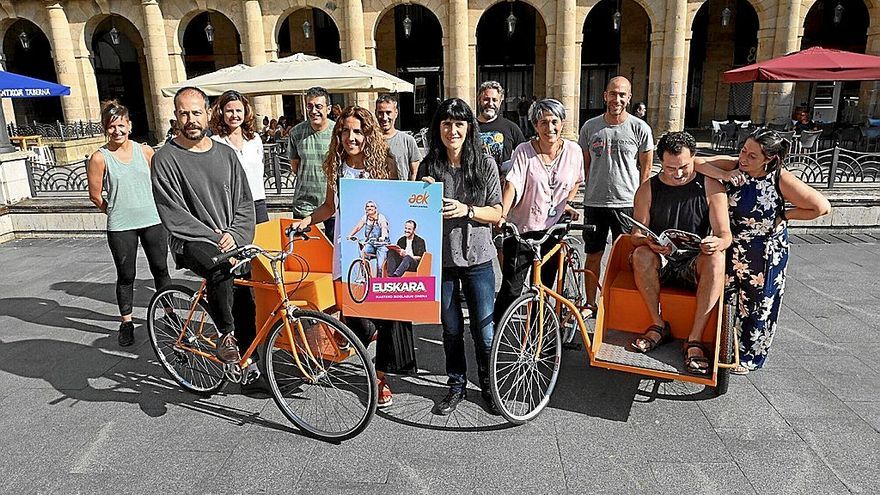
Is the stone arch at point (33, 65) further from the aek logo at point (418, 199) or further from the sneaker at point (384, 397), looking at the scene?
the aek logo at point (418, 199)

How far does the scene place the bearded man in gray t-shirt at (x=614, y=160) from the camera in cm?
495

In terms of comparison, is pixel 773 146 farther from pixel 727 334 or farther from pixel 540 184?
pixel 540 184

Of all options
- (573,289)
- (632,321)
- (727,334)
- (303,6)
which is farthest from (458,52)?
(727,334)

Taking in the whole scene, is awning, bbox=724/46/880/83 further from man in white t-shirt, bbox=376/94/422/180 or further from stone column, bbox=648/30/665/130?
man in white t-shirt, bbox=376/94/422/180

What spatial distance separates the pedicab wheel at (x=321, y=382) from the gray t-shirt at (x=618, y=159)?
2.52 m

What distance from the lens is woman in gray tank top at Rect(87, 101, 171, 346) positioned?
489 cm

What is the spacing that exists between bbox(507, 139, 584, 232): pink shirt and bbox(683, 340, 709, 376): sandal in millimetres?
1260

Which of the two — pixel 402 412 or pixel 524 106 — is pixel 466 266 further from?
pixel 524 106

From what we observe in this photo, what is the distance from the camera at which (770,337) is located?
4.09m

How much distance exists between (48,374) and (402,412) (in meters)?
2.95

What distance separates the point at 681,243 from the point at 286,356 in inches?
120

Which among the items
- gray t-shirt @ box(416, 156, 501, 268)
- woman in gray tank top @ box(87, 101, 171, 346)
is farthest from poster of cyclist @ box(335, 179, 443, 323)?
woman in gray tank top @ box(87, 101, 171, 346)

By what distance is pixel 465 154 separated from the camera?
142 inches

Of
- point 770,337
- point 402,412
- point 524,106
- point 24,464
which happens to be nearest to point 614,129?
point 770,337
